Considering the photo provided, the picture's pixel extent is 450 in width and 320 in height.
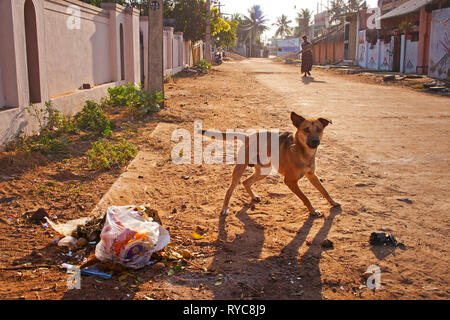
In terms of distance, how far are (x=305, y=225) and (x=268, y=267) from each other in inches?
38.8

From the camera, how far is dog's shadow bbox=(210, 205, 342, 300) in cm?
295

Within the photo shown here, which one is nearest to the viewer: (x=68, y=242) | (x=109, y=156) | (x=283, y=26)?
(x=68, y=242)

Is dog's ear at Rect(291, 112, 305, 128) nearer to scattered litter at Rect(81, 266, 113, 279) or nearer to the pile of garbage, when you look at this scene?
the pile of garbage

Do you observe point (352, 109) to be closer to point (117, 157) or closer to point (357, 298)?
point (117, 157)

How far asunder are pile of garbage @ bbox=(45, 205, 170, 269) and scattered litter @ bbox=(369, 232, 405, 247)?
5.89ft

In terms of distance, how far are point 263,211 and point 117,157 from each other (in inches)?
104

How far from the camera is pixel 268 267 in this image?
3305 millimetres

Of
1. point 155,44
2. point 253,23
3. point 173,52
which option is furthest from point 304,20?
point 155,44

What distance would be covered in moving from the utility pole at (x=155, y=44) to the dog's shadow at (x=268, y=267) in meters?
8.30

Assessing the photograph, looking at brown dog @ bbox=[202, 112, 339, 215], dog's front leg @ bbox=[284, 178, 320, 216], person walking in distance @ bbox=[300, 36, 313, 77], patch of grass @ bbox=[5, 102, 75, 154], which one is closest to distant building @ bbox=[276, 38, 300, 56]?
person walking in distance @ bbox=[300, 36, 313, 77]

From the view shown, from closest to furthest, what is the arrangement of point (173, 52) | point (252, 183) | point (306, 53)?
1. point (252, 183)
2. point (306, 53)
3. point (173, 52)

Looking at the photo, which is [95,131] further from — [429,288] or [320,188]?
[429,288]

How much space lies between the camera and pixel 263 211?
462 centimetres
